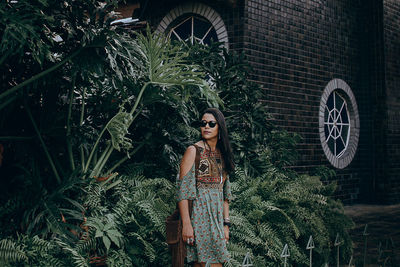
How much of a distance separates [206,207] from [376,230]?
5367 mm

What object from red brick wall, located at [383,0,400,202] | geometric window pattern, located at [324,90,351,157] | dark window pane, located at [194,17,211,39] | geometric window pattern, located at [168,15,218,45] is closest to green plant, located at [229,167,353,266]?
geometric window pattern, located at [168,15,218,45]

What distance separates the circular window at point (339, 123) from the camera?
35.8ft

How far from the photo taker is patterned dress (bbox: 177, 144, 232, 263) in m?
3.87

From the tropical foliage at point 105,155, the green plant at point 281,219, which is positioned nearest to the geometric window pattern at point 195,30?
the tropical foliage at point 105,155

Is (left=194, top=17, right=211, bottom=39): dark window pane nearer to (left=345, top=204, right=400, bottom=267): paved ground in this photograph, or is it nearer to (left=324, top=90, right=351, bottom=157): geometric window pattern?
(left=324, top=90, right=351, bottom=157): geometric window pattern

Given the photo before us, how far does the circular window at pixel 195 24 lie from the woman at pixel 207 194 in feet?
17.8

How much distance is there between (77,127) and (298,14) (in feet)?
21.8

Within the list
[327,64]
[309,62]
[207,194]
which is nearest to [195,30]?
[309,62]

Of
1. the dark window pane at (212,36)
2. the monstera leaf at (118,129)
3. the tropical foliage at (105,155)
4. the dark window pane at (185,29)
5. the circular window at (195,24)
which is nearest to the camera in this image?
the tropical foliage at (105,155)

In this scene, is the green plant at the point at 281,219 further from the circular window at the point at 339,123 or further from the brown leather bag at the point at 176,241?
the circular window at the point at 339,123

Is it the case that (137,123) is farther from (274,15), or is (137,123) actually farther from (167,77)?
(274,15)

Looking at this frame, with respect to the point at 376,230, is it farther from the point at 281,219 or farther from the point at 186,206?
the point at 186,206

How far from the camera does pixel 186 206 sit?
151 inches

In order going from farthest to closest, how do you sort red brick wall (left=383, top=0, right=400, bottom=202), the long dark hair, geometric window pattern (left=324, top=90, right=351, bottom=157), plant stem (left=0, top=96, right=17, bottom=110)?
red brick wall (left=383, top=0, right=400, bottom=202) < geometric window pattern (left=324, top=90, right=351, bottom=157) < plant stem (left=0, top=96, right=17, bottom=110) < the long dark hair
